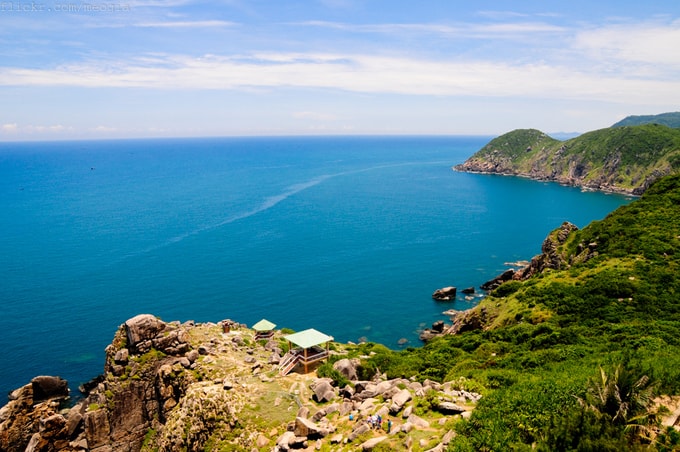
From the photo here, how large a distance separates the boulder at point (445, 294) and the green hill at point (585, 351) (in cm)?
1734

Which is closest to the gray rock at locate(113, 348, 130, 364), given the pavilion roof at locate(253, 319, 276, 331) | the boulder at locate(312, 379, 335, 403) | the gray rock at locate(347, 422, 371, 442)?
the pavilion roof at locate(253, 319, 276, 331)

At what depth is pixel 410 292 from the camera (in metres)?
86.8

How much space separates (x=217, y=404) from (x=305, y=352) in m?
8.58

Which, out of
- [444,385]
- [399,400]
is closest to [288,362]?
[399,400]

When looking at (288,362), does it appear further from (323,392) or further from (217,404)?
(217,404)

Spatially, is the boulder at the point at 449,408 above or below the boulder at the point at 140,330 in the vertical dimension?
above

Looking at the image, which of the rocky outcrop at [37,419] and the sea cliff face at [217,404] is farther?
the rocky outcrop at [37,419]

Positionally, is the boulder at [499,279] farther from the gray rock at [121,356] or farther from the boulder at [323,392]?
the gray rock at [121,356]

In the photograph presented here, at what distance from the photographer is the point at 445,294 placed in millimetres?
83438

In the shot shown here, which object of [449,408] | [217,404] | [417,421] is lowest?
[217,404]

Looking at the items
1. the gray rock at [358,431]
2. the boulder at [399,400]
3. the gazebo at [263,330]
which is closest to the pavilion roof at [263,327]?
the gazebo at [263,330]

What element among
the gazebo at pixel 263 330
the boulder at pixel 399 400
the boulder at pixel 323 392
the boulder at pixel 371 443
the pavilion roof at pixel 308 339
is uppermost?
the boulder at pixel 371 443

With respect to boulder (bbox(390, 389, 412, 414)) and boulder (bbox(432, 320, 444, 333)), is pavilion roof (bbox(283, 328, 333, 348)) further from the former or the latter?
boulder (bbox(432, 320, 444, 333))

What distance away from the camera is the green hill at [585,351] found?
1820cm
